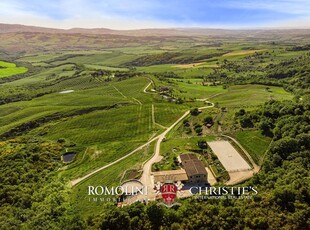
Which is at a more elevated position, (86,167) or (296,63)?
(296,63)

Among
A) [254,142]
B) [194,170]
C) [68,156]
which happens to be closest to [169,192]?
[194,170]

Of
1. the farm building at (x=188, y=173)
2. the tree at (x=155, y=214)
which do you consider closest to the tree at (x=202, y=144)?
the farm building at (x=188, y=173)

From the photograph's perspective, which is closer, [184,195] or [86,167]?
[184,195]

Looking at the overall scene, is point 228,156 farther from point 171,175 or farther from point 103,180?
point 103,180

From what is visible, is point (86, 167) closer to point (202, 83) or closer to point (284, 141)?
point (284, 141)

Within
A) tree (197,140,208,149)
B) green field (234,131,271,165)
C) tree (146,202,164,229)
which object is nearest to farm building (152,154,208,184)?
tree (197,140,208,149)

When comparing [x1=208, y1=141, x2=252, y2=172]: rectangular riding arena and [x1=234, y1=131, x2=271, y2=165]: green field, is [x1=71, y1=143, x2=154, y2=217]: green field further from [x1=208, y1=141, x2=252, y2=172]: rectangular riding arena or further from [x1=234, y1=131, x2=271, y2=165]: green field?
[x1=234, y1=131, x2=271, y2=165]: green field

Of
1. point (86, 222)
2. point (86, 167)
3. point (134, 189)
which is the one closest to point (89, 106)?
point (86, 167)
